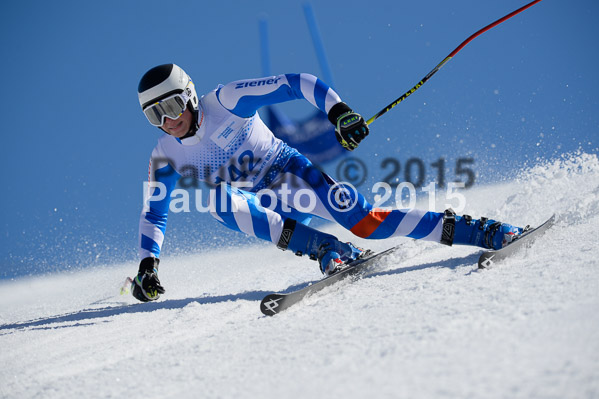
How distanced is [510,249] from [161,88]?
7.12 ft

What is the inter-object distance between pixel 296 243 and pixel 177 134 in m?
1.01

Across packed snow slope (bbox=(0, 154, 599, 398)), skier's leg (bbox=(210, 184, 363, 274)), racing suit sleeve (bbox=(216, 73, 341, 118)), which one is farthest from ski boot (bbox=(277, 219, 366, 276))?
racing suit sleeve (bbox=(216, 73, 341, 118))

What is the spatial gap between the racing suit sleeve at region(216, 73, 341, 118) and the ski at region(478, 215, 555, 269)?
1.16 meters

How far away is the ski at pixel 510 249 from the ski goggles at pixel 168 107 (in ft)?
6.24

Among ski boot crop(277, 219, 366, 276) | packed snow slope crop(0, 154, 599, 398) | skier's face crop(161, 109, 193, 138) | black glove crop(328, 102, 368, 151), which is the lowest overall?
packed snow slope crop(0, 154, 599, 398)

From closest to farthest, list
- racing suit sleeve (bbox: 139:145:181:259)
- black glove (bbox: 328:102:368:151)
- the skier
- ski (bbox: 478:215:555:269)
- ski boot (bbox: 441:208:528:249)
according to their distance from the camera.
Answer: ski (bbox: 478:215:555:269), black glove (bbox: 328:102:368:151), ski boot (bbox: 441:208:528:249), the skier, racing suit sleeve (bbox: 139:145:181:259)

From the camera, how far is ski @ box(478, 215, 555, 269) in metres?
2.29

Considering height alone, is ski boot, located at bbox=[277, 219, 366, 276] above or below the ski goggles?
below

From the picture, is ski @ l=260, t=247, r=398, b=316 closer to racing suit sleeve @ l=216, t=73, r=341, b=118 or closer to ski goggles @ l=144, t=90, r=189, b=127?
racing suit sleeve @ l=216, t=73, r=341, b=118

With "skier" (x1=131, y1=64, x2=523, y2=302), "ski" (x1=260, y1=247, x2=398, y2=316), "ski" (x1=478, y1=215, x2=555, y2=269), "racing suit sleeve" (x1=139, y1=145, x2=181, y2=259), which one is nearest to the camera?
"ski" (x1=260, y1=247, x2=398, y2=316)

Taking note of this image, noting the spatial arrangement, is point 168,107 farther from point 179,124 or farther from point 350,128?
point 350,128

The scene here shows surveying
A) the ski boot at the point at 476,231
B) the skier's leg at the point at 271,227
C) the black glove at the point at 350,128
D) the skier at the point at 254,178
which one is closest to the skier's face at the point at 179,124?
the skier at the point at 254,178

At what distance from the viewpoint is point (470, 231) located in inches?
110

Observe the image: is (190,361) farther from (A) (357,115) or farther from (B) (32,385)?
(A) (357,115)
